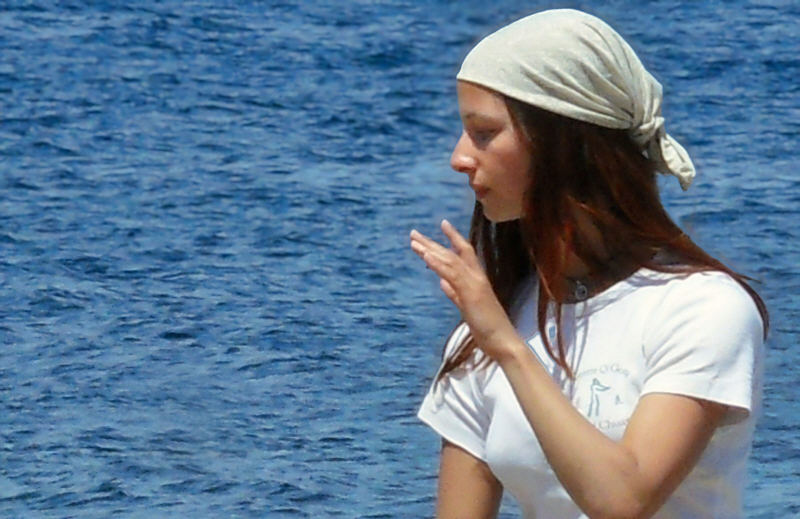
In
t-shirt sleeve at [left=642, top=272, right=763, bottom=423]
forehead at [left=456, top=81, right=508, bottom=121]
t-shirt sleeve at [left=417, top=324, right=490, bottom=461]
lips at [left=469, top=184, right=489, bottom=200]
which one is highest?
forehead at [left=456, top=81, right=508, bottom=121]

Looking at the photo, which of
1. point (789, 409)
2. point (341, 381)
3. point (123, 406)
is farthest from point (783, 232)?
point (123, 406)

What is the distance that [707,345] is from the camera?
2367mm

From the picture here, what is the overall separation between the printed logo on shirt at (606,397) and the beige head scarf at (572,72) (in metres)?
0.33

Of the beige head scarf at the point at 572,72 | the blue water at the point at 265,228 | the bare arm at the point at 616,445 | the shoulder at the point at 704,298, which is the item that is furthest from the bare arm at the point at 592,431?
the blue water at the point at 265,228

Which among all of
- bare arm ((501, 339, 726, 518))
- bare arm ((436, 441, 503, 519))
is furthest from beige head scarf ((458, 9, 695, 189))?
bare arm ((436, 441, 503, 519))

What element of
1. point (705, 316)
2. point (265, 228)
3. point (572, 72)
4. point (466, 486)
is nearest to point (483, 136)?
point (572, 72)

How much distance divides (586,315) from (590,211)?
146mm

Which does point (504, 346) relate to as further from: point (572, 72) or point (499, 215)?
point (572, 72)

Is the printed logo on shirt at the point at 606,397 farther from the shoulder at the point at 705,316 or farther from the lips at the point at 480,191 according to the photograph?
the lips at the point at 480,191

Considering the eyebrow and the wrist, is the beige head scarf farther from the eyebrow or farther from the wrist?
the wrist

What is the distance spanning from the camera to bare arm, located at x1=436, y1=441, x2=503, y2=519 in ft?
8.59

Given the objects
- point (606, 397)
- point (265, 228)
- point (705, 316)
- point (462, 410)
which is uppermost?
point (705, 316)

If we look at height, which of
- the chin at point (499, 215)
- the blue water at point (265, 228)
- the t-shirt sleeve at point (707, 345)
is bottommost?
the blue water at point (265, 228)

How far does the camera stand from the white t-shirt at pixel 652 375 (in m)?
2.37
